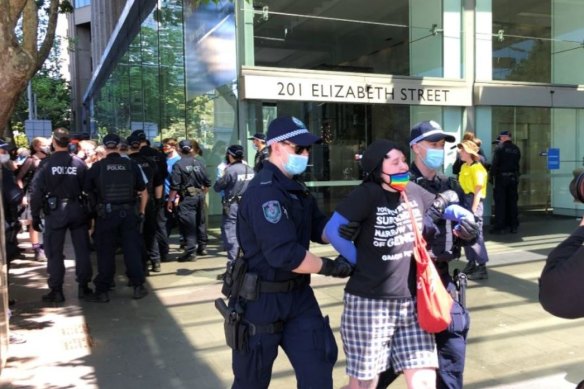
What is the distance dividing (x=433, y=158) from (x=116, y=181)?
163 inches

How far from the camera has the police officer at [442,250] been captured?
2.95 meters

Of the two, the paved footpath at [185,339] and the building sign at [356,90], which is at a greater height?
the building sign at [356,90]

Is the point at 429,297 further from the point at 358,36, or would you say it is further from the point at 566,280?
the point at 358,36

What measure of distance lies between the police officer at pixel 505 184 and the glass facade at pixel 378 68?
3.07 ft

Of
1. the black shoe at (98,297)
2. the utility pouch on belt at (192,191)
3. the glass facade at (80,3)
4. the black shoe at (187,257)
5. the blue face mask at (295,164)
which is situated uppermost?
the glass facade at (80,3)

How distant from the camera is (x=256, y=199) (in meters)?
2.59

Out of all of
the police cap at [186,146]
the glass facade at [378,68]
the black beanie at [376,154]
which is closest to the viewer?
the black beanie at [376,154]

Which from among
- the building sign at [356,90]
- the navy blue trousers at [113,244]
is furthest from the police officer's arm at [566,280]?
the building sign at [356,90]

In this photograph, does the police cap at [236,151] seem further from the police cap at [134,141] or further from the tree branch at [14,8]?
the tree branch at [14,8]

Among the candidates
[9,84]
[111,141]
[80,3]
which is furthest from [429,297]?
[80,3]

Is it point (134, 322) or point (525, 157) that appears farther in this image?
point (525, 157)

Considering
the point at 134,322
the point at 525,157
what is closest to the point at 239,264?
the point at 134,322

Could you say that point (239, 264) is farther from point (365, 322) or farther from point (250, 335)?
point (365, 322)

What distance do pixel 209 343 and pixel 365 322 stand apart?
8.18 ft
